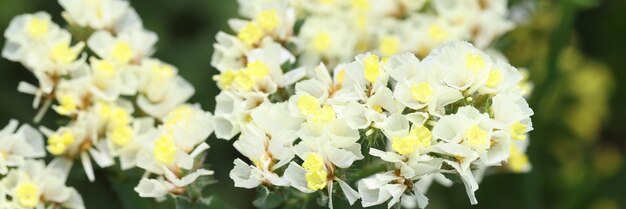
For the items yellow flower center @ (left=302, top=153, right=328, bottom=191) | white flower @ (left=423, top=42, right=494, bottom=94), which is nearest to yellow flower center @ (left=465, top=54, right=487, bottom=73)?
white flower @ (left=423, top=42, right=494, bottom=94)

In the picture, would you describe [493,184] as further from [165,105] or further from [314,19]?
[165,105]

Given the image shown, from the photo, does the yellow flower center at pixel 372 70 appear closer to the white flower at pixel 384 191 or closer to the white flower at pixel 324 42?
the white flower at pixel 384 191

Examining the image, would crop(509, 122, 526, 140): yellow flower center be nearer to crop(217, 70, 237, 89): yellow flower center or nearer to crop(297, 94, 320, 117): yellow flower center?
crop(297, 94, 320, 117): yellow flower center

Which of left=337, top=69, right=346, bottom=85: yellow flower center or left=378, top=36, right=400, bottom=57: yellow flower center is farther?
left=378, top=36, right=400, bottom=57: yellow flower center

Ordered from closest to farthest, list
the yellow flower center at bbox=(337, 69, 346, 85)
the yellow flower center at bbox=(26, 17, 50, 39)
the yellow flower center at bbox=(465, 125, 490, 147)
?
1. the yellow flower center at bbox=(465, 125, 490, 147)
2. the yellow flower center at bbox=(337, 69, 346, 85)
3. the yellow flower center at bbox=(26, 17, 50, 39)

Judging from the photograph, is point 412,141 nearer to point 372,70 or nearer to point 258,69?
point 372,70

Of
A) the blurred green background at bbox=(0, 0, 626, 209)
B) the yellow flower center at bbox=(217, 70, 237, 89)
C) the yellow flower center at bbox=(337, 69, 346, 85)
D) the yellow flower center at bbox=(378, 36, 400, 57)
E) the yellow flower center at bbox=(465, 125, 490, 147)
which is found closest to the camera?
the yellow flower center at bbox=(465, 125, 490, 147)

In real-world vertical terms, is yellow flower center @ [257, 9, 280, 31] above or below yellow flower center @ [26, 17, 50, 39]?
above

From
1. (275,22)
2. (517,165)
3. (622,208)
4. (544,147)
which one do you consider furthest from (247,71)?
(544,147)
